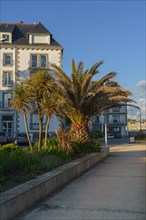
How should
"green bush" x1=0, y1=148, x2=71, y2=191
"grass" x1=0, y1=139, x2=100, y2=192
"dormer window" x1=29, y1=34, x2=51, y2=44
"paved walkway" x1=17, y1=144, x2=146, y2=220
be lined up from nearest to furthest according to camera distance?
"paved walkway" x1=17, y1=144, x2=146, y2=220 < "grass" x1=0, y1=139, x2=100, y2=192 < "green bush" x1=0, y1=148, x2=71, y2=191 < "dormer window" x1=29, y1=34, x2=51, y2=44

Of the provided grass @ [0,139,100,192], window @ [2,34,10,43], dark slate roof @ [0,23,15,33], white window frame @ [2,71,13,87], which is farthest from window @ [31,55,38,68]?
grass @ [0,139,100,192]

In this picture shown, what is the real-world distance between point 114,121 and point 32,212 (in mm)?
89287

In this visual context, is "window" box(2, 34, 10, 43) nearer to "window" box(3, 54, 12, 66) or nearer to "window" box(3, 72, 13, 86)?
"window" box(3, 54, 12, 66)

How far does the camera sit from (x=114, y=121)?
95562mm

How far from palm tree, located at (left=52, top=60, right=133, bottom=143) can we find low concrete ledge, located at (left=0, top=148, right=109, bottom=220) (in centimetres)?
598

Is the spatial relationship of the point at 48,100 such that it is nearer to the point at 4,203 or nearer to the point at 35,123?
the point at 4,203

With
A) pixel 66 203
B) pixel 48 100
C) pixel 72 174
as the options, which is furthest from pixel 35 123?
pixel 66 203

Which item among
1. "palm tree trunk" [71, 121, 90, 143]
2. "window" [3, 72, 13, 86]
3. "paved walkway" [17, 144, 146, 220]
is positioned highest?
"window" [3, 72, 13, 86]

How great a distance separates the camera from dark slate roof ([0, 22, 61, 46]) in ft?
170

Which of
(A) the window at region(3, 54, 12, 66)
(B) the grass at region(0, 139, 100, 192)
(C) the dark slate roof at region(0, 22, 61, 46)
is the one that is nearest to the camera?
(B) the grass at region(0, 139, 100, 192)

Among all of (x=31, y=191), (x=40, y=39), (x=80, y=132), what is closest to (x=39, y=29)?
(x=40, y=39)

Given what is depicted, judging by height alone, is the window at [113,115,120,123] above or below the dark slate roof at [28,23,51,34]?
below

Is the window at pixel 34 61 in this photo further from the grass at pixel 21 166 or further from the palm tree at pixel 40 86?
the grass at pixel 21 166

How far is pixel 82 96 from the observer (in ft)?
56.8
